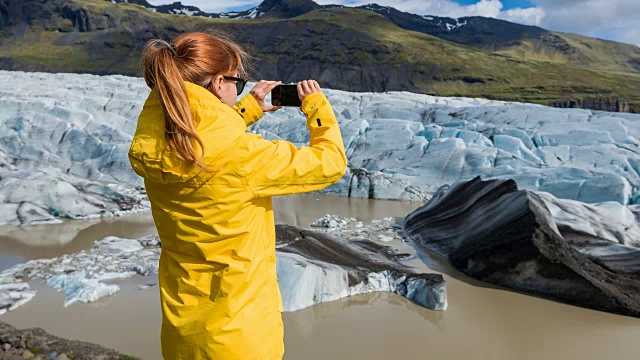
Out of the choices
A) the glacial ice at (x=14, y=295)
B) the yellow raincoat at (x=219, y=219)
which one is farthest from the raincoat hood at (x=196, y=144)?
the glacial ice at (x=14, y=295)

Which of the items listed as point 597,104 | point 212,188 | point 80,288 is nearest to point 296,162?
point 212,188

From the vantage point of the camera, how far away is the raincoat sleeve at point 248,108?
1.99 metres

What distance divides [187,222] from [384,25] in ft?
385

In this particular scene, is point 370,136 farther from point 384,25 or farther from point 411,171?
point 384,25

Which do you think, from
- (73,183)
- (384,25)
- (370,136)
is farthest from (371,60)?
(73,183)

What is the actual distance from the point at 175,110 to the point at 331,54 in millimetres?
95985

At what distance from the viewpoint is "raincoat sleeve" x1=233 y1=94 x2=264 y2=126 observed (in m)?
1.99

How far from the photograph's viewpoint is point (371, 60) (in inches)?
3644

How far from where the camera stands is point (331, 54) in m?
94.7

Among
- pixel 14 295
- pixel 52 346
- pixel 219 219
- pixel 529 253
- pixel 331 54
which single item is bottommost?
pixel 14 295

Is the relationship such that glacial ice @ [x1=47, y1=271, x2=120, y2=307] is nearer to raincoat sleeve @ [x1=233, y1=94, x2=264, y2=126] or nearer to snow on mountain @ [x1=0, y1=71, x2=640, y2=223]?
raincoat sleeve @ [x1=233, y1=94, x2=264, y2=126]

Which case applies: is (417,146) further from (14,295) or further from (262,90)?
(262,90)

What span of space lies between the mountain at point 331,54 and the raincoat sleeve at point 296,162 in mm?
76284

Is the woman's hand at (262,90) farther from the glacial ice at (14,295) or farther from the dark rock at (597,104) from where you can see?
the dark rock at (597,104)
